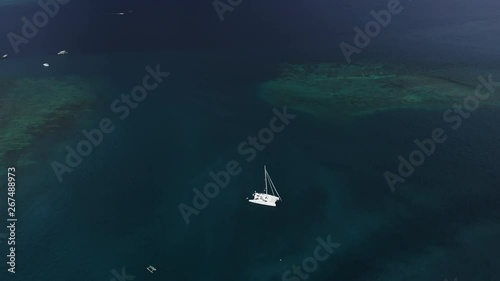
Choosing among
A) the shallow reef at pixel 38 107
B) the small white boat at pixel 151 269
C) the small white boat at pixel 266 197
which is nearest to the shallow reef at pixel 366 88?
the small white boat at pixel 266 197

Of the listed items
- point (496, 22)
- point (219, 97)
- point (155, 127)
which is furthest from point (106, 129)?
point (496, 22)

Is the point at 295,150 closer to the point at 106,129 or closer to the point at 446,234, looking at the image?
the point at 446,234

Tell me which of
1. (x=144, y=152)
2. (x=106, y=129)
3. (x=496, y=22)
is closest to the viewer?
(x=144, y=152)

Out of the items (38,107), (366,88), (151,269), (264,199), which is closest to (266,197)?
(264,199)

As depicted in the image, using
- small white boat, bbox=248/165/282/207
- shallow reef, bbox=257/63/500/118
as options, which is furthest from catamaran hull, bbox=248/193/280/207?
shallow reef, bbox=257/63/500/118

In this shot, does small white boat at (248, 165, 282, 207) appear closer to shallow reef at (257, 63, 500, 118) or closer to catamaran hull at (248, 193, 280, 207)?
catamaran hull at (248, 193, 280, 207)

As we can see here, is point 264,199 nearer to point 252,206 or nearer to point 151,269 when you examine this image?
point 252,206
